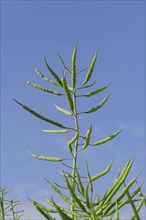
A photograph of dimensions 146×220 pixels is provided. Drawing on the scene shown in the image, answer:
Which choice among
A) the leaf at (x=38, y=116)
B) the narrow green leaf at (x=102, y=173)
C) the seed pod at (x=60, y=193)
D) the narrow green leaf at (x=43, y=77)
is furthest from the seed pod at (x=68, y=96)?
the seed pod at (x=60, y=193)

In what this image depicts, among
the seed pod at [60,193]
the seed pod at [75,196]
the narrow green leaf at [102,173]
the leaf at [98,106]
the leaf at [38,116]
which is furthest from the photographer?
the leaf at [98,106]

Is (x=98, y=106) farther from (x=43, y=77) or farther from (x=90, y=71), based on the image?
(x=43, y=77)

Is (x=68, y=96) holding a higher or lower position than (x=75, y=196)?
higher

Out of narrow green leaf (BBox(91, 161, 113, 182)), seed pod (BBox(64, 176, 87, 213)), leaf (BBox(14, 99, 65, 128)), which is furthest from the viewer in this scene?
leaf (BBox(14, 99, 65, 128))

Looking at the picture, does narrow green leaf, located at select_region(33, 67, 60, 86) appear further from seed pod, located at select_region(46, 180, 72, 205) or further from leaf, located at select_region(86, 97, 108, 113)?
seed pod, located at select_region(46, 180, 72, 205)

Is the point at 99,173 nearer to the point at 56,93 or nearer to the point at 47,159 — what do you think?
the point at 47,159

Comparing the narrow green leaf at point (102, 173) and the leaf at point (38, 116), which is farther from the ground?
the leaf at point (38, 116)

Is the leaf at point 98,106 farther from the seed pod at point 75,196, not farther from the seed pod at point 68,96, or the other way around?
the seed pod at point 75,196

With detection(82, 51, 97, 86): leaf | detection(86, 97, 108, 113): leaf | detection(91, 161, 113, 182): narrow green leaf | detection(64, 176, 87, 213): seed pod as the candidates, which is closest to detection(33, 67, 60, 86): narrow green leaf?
detection(82, 51, 97, 86): leaf

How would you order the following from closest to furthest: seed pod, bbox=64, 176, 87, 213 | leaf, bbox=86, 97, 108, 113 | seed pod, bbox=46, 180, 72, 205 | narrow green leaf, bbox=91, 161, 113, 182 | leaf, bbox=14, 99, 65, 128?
seed pod, bbox=64, 176, 87, 213 < seed pod, bbox=46, 180, 72, 205 < narrow green leaf, bbox=91, 161, 113, 182 < leaf, bbox=14, 99, 65, 128 < leaf, bbox=86, 97, 108, 113

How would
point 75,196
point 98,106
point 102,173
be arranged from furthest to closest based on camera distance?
point 98,106 → point 102,173 → point 75,196

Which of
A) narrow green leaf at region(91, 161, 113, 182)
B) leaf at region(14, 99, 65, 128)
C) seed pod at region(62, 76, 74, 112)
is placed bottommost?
narrow green leaf at region(91, 161, 113, 182)

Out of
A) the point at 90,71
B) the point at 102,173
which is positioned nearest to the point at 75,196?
the point at 102,173

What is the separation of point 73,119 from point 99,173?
57 centimetres
